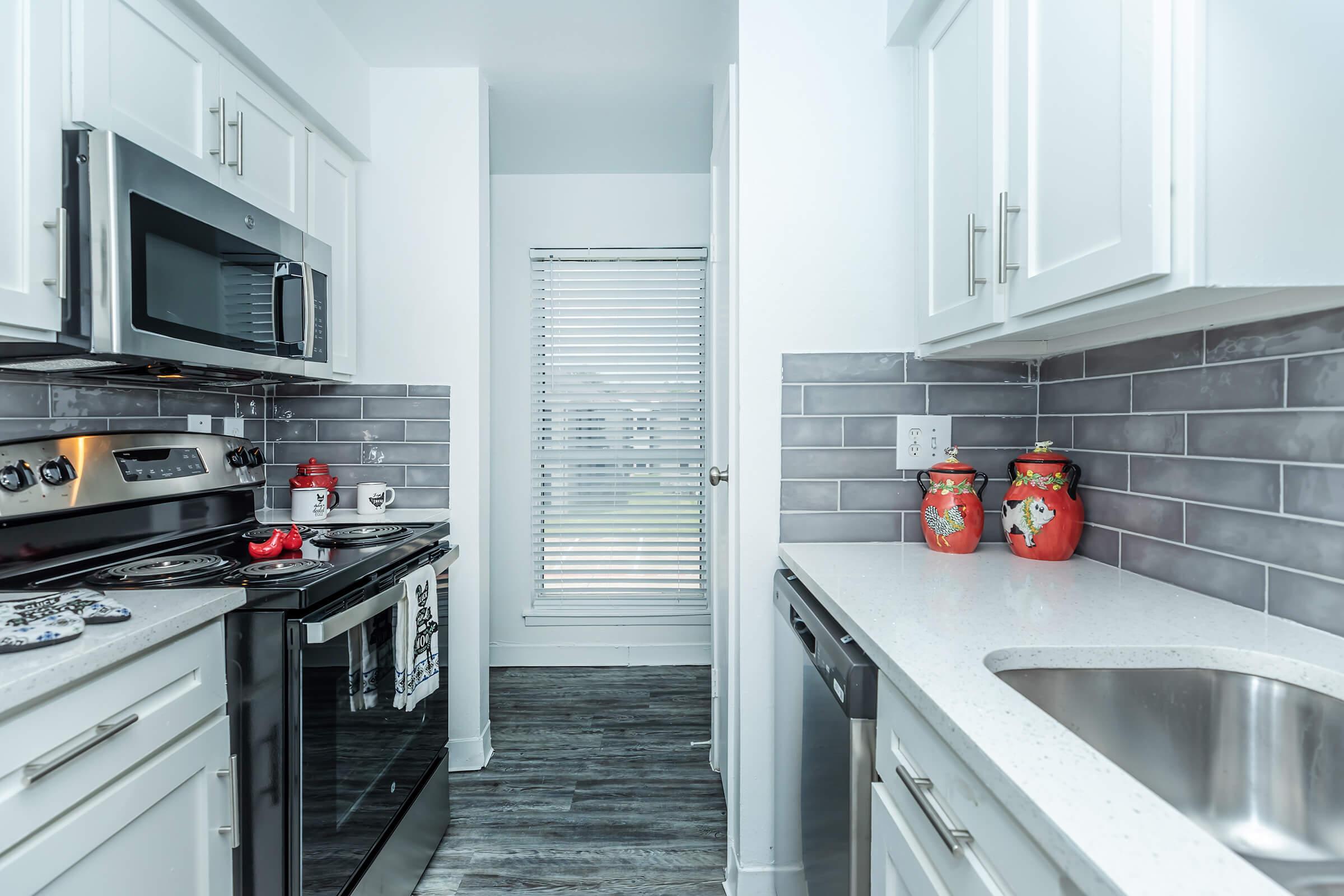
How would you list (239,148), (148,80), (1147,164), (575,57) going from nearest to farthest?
(1147,164)
(148,80)
(239,148)
(575,57)

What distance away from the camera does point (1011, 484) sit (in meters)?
1.55

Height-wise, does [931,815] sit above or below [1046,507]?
below

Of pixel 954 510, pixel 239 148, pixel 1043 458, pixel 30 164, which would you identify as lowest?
pixel 954 510

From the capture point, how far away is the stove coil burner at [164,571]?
49.4 inches

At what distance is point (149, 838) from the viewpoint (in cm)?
104

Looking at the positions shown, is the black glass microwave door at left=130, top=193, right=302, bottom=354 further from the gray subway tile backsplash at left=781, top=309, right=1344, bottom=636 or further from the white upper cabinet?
the white upper cabinet

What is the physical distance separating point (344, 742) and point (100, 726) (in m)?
0.53

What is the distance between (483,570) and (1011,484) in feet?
5.70

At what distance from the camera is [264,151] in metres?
1.79

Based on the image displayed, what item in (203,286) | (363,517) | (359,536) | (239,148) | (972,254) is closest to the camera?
(972,254)

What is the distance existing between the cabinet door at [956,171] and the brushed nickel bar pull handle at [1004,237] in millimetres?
35

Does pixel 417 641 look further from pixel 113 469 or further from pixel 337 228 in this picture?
pixel 337 228

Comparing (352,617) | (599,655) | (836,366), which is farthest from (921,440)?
(599,655)

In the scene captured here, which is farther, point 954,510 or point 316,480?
point 316,480
